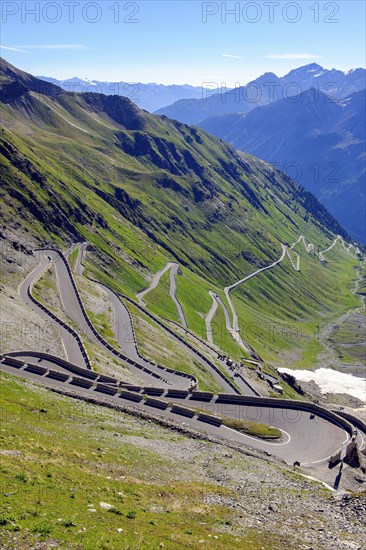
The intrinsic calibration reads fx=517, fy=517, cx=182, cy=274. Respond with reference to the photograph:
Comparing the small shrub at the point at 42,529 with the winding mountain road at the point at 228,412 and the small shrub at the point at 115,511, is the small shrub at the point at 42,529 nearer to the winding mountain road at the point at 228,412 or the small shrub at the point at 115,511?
the small shrub at the point at 115,511

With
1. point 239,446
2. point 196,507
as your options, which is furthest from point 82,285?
point 196,507

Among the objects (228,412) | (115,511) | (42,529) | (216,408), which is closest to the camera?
(42,529)

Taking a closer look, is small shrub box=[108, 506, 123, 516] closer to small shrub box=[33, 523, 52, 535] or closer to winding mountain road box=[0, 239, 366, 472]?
small shrub box=[33, 523, 52, 535]

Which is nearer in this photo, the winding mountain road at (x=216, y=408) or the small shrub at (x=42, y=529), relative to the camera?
the small shrub at (x=42, y=529)

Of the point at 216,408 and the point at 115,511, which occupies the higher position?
the point at 216,408

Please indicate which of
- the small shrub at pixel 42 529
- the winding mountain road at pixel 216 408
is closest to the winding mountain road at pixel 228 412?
the winding mountain road at pixel 216 408

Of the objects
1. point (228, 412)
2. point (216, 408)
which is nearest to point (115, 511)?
point (228, 412)

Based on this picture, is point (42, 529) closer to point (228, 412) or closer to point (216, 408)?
point (228, 412)

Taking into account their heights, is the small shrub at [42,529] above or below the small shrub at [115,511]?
above

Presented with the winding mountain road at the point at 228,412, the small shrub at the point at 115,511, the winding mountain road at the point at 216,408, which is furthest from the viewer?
the winding mountain road at the point at 216,408

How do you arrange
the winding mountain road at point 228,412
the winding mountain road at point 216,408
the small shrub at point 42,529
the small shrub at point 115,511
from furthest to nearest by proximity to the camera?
the winding mountain road at point 216,408 < the winding mountain road at point 228,412 < the small shrub at point 115,511 < the small shrub at point 42,529

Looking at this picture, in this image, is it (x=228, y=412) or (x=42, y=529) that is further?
(x=228, y=412)

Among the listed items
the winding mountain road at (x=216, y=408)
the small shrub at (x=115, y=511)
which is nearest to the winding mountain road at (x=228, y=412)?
the winding mountain road at (x=216, y=408)

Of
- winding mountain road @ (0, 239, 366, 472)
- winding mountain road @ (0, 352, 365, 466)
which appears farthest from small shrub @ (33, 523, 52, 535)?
winding mountain road @ (0, 239, 366, 472)
